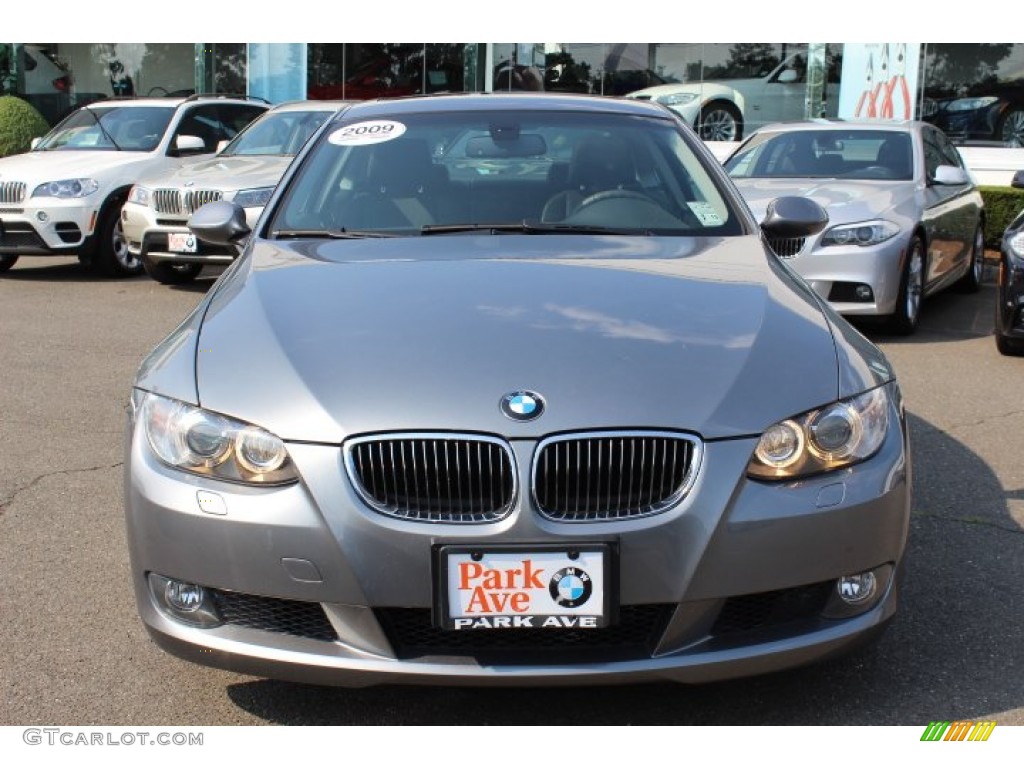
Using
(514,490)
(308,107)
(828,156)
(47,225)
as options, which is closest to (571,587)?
(514,490)

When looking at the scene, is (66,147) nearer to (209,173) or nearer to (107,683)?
(209,173)

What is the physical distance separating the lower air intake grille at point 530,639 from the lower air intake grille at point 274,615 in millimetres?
162

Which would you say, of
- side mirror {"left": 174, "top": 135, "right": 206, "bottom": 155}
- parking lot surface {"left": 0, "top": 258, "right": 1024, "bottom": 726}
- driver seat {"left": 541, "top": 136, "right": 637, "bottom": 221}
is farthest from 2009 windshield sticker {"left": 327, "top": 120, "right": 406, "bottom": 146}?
side mirror {"left": 174, "top": 135, "right": 206, "bottom": 155}

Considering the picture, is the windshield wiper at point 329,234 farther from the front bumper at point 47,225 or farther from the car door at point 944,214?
the front bumper at point 47,225

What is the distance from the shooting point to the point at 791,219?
15.6 ft

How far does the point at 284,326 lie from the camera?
3447mm

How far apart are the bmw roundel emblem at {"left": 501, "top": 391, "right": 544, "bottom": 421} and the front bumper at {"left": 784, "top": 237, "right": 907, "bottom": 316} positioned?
5891 mm

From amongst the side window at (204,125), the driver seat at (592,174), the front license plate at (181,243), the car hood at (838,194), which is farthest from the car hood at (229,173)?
the driver seat at (592,174)

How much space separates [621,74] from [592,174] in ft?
51.5

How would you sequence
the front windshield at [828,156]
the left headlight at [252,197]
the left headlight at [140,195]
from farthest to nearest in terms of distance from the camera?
the left headlight at [140,195] < the left headlight at [252,197] < the front windshield at [828,156]

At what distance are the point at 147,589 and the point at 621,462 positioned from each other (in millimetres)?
1178

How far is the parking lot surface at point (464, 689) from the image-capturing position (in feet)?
11.0

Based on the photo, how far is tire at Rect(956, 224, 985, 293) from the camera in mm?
11219

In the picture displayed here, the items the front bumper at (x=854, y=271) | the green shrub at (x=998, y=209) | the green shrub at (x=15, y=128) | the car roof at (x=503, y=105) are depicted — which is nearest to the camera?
the car roof at (x=503, y=105)
